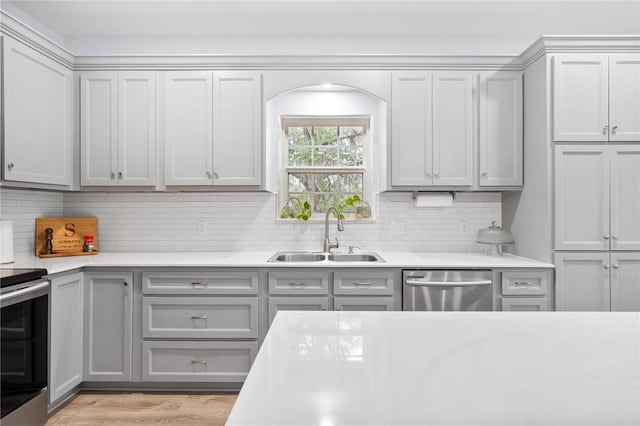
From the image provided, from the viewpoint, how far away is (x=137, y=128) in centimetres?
306

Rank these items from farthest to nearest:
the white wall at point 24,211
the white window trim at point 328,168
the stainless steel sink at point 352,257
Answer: the white window trim at point 328,168 < the stainless steel sink at point 352,257 < the white wall at point 24,211

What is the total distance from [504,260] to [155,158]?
2.67 m

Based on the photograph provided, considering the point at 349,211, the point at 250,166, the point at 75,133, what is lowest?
the point at 349,211

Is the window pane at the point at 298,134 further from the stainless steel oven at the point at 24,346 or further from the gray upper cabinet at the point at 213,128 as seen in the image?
the stainless steel oven at the point at 24,346

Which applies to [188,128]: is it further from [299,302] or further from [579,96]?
[579,96]

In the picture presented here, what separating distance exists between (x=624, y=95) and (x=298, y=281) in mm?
2505

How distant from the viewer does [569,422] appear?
65cm

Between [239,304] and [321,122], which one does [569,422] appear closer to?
[239,304]

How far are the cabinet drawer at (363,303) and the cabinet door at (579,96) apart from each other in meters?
1.57

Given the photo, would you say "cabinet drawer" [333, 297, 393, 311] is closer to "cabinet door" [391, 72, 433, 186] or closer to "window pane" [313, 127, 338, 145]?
"cabinet door" [391, 72, 433, 186]

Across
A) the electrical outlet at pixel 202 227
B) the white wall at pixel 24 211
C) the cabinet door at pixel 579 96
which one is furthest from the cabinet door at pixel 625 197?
the white wall at pixel 24 211

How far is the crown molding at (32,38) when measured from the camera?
7.77 ft

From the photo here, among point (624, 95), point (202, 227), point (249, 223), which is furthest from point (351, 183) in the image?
point (624, 95)

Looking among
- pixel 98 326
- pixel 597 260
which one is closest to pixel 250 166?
pixel 98 326
